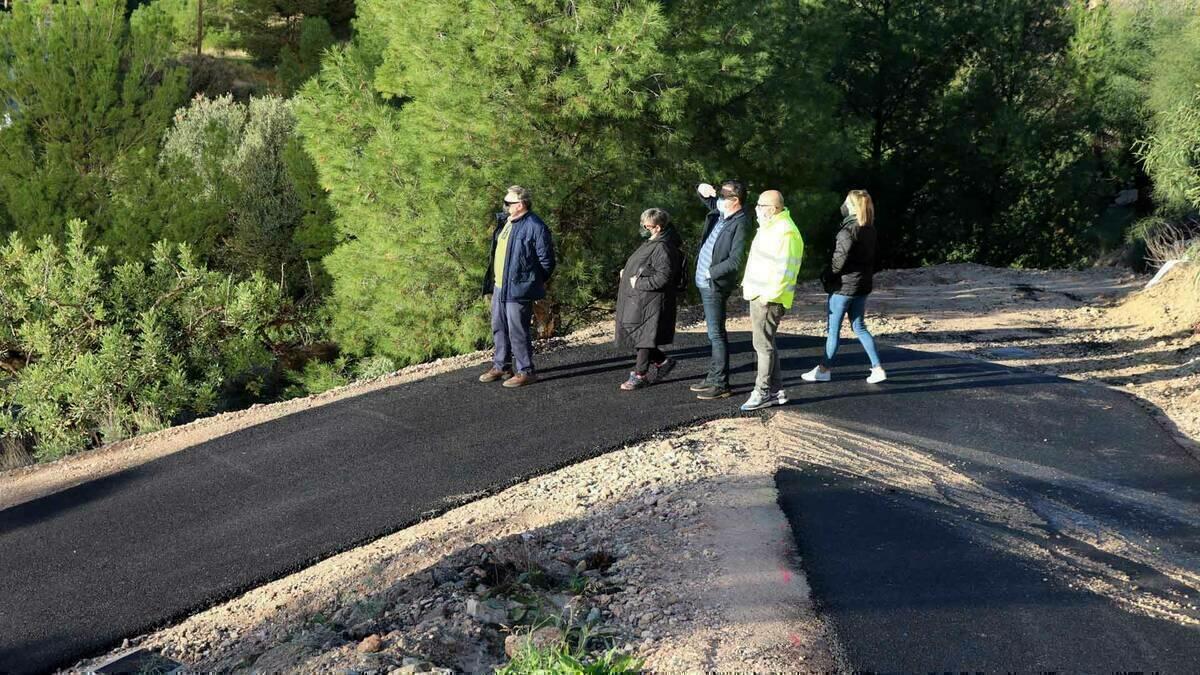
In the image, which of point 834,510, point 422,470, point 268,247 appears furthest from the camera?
point 268,247

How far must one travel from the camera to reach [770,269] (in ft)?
26.9

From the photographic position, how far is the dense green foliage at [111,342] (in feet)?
40.7

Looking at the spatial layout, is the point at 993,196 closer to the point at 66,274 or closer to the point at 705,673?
the point at 66,274

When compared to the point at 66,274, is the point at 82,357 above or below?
below

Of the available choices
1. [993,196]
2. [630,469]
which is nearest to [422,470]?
[630,469]

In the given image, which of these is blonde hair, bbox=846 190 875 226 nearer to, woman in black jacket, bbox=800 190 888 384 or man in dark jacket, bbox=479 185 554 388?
woman in black jacket, bbox=800 190 888 384

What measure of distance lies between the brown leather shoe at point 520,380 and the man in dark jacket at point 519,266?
125 millimetres

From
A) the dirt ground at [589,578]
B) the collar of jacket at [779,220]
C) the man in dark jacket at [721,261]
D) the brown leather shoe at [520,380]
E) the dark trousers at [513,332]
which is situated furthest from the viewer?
the brown leather shoe at [520,380]

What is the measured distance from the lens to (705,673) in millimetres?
4438

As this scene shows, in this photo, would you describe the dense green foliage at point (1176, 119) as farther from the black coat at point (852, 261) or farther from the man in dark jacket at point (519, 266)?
the man in dark jacket at point (519, 266)

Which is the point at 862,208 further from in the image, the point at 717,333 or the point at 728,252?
the point at 717,333

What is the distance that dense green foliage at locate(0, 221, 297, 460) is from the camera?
12414 mm

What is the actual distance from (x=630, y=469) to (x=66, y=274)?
920 cm

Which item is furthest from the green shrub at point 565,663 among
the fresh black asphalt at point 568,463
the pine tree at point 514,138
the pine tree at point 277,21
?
the pine tree at point 277,21
